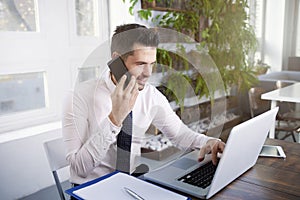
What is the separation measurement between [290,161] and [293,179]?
0.56ft

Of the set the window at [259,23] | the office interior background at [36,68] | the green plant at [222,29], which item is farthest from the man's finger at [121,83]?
the window at [259,23]

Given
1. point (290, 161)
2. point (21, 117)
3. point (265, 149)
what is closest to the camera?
point (290, 161)

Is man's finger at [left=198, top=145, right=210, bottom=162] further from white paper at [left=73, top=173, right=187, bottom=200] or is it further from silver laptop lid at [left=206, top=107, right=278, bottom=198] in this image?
white paper at [left=73, top=173, right=187, bottom=200]

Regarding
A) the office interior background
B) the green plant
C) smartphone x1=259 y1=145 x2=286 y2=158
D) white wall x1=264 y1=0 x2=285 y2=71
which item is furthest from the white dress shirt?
white wall x1=264 y1=0 x2=285 y2=71

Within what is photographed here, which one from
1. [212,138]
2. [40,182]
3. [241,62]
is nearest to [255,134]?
[212,138]

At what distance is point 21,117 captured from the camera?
1994 mm

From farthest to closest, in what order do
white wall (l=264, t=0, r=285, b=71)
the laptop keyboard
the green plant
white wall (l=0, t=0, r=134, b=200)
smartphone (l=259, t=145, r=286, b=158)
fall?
white wall (l=264, t=0, r=285, b=71), the green plant, white wall (l=0, t=0, r=134, b=200), smartphone (l=259, t=145, r=286, b=158), the laptop keyboard

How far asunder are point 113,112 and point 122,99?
0.17ft

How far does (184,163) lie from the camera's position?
1.11 metres

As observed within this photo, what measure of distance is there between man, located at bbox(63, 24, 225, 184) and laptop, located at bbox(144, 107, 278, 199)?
0.10 metres

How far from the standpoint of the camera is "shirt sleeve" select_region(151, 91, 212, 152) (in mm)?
A: 1312

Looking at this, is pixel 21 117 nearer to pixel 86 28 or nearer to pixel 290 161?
pixel 86 28

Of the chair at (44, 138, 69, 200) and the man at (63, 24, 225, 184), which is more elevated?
the man at (63, 24, 225, 184)

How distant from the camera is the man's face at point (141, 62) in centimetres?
100
